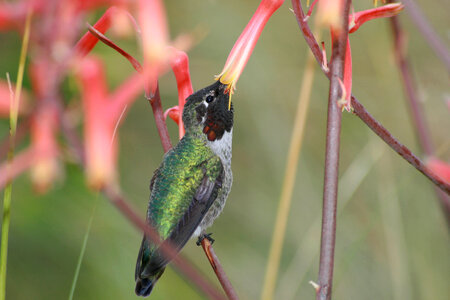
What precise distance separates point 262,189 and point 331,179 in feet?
4.65

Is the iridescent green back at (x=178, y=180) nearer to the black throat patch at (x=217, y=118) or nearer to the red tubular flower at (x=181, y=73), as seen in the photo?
the black throat patch at (x=217, y=118)

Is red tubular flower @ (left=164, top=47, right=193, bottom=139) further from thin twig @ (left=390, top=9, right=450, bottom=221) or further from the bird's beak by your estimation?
thin twig @ (left=390, top=9, right=450, bottom=221)

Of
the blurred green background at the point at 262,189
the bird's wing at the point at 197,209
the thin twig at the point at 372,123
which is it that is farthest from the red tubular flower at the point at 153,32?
the blurred green background at the point at 262,189

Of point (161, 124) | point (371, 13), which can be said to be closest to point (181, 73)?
point (161, 124)

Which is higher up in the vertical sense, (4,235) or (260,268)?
(4,235)

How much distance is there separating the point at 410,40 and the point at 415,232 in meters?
0.57

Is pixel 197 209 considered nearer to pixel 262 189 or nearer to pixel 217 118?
pixel 217 118

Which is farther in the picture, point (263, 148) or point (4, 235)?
point (263, 148)

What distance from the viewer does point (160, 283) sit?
4.91ft

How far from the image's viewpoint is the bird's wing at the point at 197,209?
59 cm

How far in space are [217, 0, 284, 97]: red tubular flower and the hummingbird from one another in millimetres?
187

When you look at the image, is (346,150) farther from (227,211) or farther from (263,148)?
(227,211)

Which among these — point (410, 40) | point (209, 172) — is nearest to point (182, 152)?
point (209, 172)

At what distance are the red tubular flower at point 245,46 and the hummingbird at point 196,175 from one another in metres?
0.19
